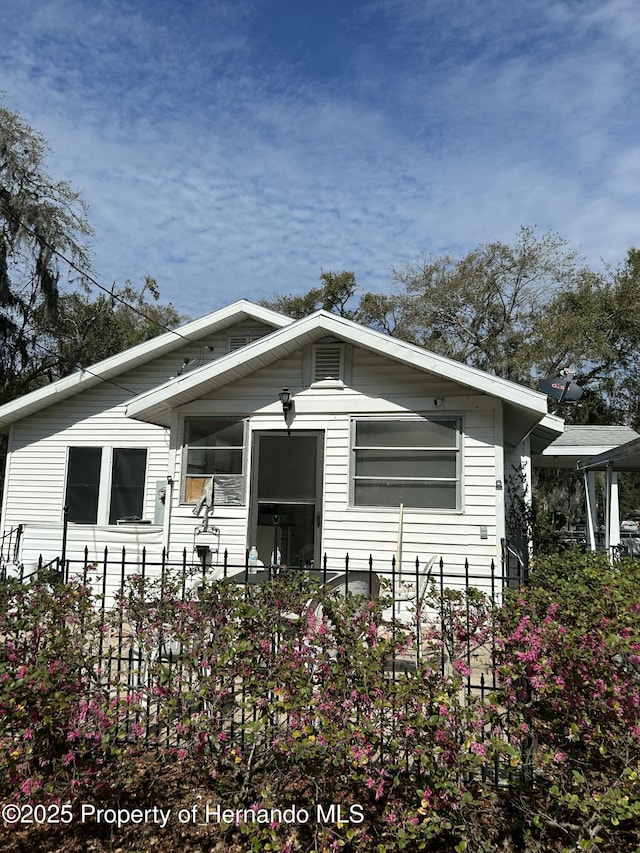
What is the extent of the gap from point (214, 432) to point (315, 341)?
2062 mm

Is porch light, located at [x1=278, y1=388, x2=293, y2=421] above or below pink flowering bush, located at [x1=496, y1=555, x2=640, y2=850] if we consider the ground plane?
above

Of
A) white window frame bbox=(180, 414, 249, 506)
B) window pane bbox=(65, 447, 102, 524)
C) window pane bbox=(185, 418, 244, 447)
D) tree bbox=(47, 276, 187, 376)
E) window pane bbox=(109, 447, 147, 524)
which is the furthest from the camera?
tree bbox=(47, 276, 187, 376)

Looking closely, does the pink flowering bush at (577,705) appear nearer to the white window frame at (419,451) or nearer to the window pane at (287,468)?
the white window frame at (419,451)

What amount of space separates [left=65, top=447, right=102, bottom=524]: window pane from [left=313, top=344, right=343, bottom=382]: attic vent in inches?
252

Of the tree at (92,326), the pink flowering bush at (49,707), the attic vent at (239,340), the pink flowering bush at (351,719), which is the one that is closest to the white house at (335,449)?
the attic vent at (239,340)

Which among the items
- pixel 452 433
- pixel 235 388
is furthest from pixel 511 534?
pixel 235 388

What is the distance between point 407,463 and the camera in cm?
853

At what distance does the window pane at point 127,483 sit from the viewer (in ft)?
42.1

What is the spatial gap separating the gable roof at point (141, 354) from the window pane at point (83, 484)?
51.0 inches

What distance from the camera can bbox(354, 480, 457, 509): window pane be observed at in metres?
8.34

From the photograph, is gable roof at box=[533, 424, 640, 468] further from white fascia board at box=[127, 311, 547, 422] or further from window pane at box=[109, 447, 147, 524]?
window pane at box=[109, 447, 147, 524]

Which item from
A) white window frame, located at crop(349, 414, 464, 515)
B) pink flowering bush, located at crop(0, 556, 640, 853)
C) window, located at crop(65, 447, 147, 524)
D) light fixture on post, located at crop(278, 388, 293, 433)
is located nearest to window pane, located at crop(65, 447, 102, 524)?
window, located at crop(65, 447, 147, 524)

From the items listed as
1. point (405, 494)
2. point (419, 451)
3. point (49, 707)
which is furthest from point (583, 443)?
point (49, 707)

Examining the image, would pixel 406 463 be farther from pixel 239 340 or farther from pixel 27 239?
pixel 27 239
